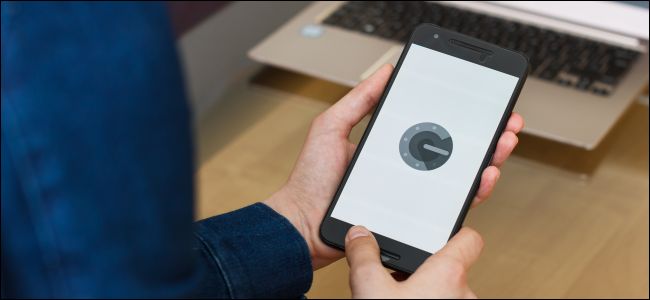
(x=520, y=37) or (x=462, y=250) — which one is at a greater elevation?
(x=462, y=250)

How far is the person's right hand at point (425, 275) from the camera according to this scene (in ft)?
1.52

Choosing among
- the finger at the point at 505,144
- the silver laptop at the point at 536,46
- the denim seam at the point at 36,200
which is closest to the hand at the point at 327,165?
the finger at the point at 505,144

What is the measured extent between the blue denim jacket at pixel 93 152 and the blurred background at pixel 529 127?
1.41ft

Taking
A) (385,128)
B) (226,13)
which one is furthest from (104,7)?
(226,13)

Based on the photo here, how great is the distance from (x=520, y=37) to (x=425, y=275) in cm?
55

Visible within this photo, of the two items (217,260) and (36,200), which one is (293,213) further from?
(36,200)

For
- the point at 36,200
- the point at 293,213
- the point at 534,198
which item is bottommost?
the point at 534,198

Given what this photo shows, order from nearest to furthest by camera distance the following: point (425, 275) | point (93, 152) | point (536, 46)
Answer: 1. point (93, 152)
2. point (425, 275)
3. point (536, 46)

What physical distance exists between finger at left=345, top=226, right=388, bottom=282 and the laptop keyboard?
15.4 inches

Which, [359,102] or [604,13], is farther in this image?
[604,13]

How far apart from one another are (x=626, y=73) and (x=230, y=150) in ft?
1.25

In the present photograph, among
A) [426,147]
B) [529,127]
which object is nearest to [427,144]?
[426,147]

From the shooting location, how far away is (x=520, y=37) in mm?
990

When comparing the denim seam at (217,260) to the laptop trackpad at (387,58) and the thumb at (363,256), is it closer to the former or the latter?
the thumb at (363,256)
